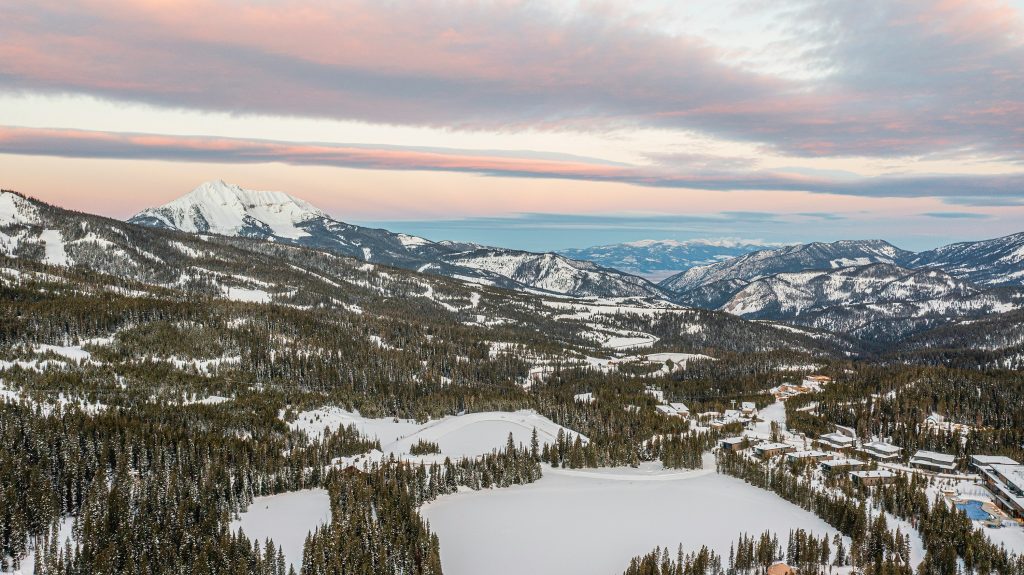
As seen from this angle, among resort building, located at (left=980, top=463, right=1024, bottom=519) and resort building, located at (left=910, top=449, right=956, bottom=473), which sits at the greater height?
resort building, located at (left=980, top=463, right=1024, bottom=519)

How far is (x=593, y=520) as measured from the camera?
8238 centimetres

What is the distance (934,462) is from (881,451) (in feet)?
29.4

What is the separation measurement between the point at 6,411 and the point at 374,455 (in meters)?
65.9

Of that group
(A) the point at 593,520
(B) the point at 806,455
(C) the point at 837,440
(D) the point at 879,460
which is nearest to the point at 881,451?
(D) the point at 879,460

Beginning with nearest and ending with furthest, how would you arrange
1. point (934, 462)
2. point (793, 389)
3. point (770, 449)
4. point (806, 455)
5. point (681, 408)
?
point (934, 462) < point (806, 455) < point (770, 449) < point (681, 408) < point (793, 389)

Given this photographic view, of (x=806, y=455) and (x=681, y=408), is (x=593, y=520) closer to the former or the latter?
(x=806, y=455)

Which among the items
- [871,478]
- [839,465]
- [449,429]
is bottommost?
[449,429]

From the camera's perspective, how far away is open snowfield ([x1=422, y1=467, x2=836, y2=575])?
7069cm

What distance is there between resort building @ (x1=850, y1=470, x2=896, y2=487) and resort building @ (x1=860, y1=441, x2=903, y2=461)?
14765 millimetres

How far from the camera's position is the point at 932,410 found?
155 meters

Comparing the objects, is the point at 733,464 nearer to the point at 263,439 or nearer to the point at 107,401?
the point at 263,439

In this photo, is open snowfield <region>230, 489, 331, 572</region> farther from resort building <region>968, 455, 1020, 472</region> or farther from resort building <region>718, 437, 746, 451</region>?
resort building <region>968, 455, 1020, 472</region>

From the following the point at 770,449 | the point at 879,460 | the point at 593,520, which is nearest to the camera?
the point at 593,520

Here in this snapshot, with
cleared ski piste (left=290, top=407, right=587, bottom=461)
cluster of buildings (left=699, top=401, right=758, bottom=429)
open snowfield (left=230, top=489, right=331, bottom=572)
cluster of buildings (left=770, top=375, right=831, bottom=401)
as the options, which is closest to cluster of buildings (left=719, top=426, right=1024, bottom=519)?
cluster of buildings (left=699, top=401, right=758, bottom=429)
